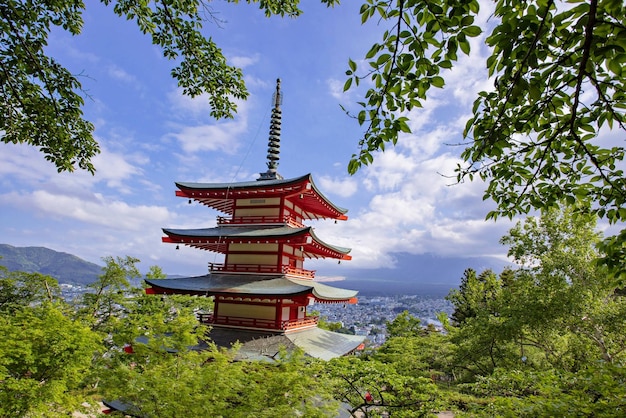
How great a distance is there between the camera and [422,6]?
2.02 m

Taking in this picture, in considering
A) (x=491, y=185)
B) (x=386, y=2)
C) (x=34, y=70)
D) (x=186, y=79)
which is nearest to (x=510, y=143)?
(x=491, y=185)

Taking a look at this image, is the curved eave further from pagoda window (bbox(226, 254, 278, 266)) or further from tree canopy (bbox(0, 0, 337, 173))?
tree canopy (bbox(0, 0, 337, 173))

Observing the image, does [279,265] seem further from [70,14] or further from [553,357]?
[553,357]

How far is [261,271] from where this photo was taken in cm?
1197

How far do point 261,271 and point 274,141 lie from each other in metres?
6.72

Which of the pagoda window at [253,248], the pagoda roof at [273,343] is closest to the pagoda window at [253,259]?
the pagoda window at [253,248]

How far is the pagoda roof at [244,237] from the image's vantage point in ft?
37.1

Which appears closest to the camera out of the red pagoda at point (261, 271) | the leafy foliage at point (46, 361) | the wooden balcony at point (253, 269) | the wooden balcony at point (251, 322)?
the leafy foliage at point (46, 361)

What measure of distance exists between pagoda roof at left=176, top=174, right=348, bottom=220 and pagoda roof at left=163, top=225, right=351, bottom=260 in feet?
3.85

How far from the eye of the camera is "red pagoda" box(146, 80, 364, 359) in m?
10.8

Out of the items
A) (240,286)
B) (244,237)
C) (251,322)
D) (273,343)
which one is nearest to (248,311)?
(251,322)

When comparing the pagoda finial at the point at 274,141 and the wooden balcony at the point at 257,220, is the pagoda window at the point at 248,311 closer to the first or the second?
the wooden balcony at the point at 257,220

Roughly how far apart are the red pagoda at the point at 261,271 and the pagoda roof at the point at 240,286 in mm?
32

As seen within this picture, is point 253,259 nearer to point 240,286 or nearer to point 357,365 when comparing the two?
point 240,286
